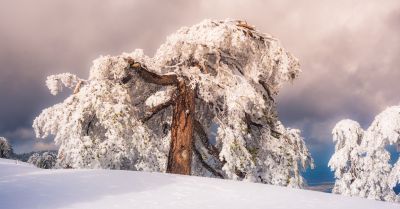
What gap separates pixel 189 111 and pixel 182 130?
58cm

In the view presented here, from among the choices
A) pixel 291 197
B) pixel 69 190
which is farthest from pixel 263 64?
pixel 69 190

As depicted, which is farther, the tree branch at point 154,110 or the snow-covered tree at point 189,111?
the tree branch at point 154,110

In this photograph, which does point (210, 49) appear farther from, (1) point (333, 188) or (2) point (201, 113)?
(1) point (333, 188)

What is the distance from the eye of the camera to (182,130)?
13000 mm

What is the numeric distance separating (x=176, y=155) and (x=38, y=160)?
596 inches

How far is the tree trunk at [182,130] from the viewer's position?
503 inches

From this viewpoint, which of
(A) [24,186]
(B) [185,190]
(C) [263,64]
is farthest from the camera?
(C) [263,64]

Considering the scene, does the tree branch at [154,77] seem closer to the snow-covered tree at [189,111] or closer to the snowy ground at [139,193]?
the snow-covered tree at [189,111]

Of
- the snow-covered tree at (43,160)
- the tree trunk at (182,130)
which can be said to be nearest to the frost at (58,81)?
the tree trunk at (182,130)

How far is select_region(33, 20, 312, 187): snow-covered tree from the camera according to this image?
1189 cm

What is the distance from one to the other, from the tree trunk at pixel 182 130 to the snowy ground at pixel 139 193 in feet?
16.2

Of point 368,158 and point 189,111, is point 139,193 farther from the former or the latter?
point 368,158

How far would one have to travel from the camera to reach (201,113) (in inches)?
604

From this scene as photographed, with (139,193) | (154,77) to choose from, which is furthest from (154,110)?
(139,193)
